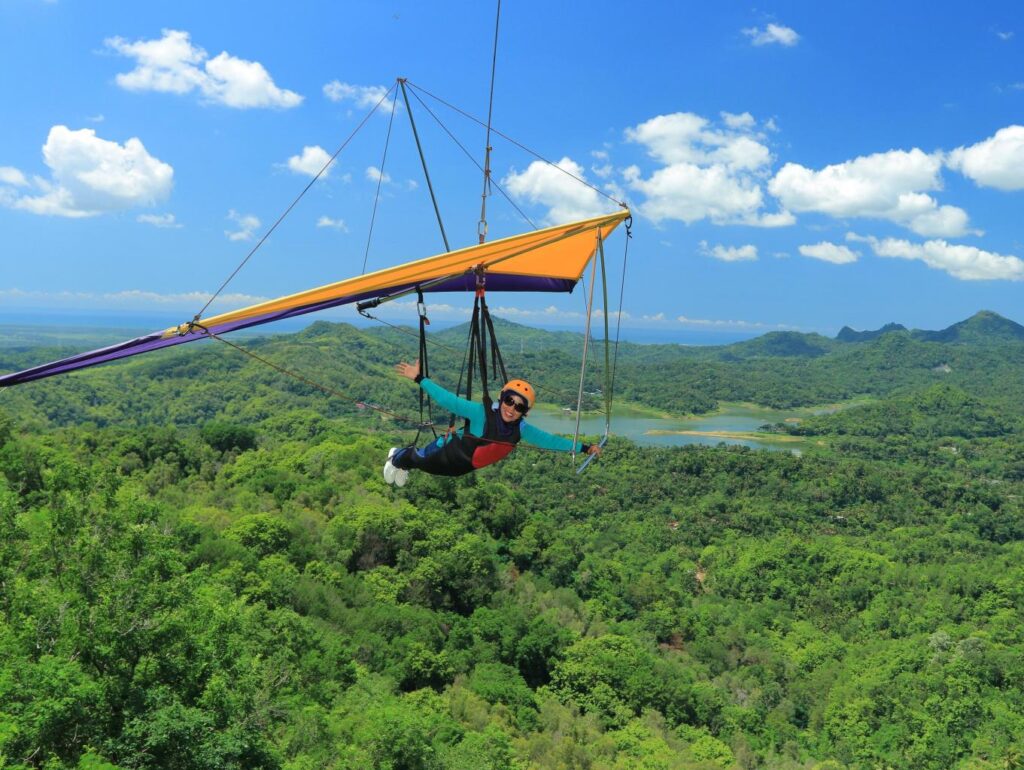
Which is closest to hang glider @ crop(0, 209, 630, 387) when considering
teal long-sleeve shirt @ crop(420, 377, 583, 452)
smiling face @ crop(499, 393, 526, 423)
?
teal long-sleeve shirt @ crop(420, 377, 583, 452)

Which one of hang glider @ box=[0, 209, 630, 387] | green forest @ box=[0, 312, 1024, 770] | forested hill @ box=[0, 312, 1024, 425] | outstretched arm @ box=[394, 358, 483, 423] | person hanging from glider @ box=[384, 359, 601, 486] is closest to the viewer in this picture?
hang glider @ box=[0, 209, 630, 387]

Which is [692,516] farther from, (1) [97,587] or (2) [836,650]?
(1) [97,587]

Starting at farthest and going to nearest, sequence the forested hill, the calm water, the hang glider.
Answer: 1. the calm water
2. the forested hill
3. the hang glider

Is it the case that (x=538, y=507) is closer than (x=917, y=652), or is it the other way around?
(x=917, y=652)

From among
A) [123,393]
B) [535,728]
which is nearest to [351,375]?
[123,393]

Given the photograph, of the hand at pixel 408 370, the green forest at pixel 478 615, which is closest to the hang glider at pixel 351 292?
the hand at pixel 408 370

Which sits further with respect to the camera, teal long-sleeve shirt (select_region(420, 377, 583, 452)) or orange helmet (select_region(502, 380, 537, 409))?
orange helmet (select_region(502, 380, 537, 409))

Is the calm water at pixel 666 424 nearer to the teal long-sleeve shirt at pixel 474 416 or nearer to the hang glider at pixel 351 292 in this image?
the teal long-sleeve shirt at pixel 474 416

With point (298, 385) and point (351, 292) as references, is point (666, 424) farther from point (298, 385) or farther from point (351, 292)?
point (351, 292)

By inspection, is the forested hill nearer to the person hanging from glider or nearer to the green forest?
the green forest
